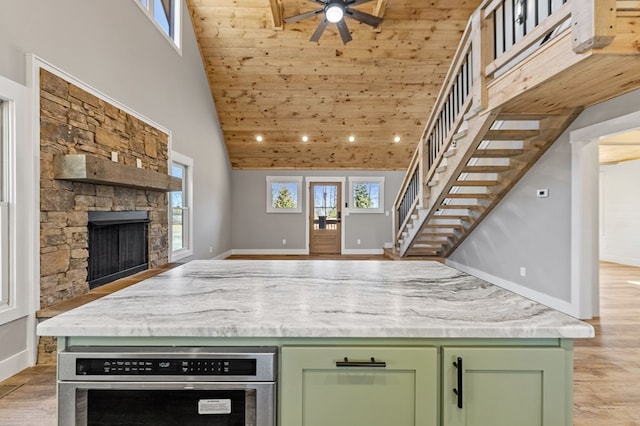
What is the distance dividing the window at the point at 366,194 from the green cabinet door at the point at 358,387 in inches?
302

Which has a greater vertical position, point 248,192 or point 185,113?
point 185,113

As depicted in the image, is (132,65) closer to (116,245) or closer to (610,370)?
(116,245)

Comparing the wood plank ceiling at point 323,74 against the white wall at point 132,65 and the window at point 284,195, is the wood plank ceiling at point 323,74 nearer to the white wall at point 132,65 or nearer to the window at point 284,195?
the white wall at point 132,65

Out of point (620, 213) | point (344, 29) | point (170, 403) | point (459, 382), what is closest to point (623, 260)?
point (620, 213)

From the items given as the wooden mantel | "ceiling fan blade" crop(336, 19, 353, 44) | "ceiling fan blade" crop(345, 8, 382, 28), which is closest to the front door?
"ceiling fan blade" crop(336, 19, 353, 44)

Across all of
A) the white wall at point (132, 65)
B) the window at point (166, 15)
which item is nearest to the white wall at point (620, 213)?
the white wall at point (132, 65)

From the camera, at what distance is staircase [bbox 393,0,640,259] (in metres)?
1.98

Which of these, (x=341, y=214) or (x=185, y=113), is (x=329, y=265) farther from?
(x=341, y=214)

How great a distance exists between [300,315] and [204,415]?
0.44 meters

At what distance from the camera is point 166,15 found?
4871mm

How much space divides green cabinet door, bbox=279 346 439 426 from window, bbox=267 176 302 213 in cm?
769

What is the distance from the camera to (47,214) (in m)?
2.65

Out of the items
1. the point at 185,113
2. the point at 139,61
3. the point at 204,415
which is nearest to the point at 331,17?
the point at 139,61

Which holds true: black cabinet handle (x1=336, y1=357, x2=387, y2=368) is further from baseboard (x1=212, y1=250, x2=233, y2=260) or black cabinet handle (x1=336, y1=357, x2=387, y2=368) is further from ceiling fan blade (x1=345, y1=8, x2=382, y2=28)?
baseboard (x1=212, y1=250, x2=233, y2=260)
